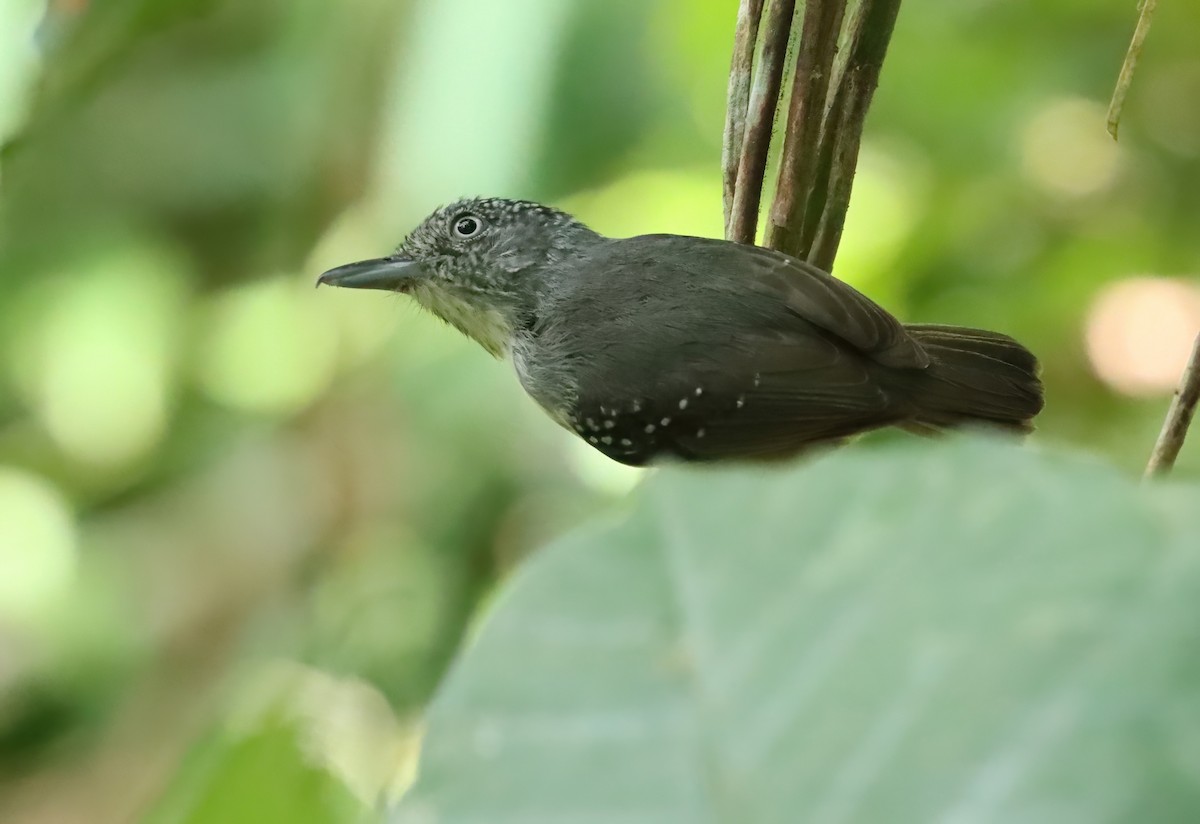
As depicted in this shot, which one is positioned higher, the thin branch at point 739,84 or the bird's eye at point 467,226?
the thin branch at point 739,84

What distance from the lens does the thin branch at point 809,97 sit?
4.82ft

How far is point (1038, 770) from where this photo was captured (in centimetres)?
52

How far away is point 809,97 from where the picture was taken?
4.89 ft

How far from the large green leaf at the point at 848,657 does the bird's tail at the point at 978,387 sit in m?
1.34

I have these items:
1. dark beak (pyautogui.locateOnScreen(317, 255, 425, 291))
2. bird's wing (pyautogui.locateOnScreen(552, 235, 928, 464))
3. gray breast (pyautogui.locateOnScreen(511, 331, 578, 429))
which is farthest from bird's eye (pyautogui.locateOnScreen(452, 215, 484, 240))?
bird's wing (pyautogui.locateOnScreen(552, 235, 928, 464))

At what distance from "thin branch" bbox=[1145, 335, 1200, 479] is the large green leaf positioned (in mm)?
841

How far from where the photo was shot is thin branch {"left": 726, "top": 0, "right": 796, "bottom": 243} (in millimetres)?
1461

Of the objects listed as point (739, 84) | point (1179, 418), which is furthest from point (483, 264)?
point (1179, 418)

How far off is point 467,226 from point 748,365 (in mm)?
834

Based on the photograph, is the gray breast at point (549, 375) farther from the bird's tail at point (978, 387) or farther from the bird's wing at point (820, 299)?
the bird's tail at point (978, 387)

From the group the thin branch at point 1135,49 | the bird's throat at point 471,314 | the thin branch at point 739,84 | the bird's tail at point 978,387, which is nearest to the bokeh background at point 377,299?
the bird's throat at point 471,314

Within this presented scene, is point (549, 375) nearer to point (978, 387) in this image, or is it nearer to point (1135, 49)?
point (978, 387)

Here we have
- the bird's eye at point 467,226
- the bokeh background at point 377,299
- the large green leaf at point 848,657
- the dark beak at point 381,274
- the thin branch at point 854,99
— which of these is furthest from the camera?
the bokeh background at point 377,299

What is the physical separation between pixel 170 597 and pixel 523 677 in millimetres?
3327
